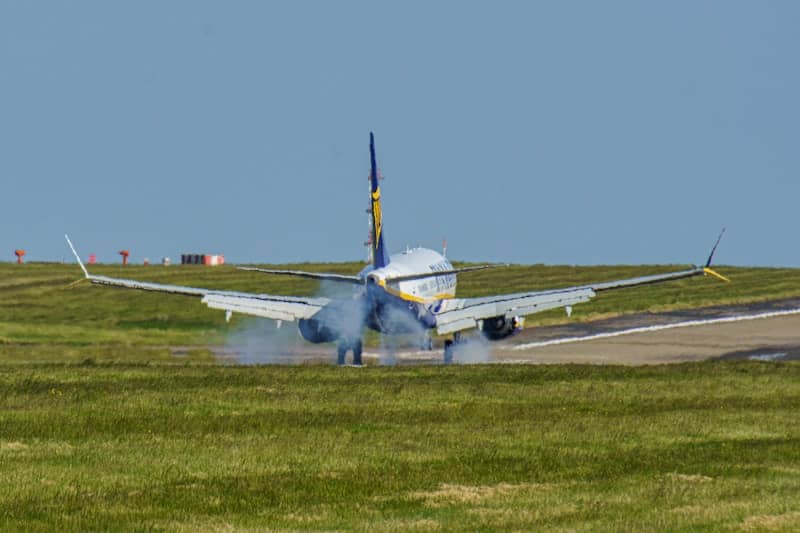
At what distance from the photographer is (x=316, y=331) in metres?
57.4

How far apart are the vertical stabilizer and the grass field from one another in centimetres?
1122

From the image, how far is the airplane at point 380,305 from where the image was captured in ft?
185

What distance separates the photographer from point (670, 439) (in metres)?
30.1

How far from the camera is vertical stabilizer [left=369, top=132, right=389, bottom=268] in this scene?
2281 inches

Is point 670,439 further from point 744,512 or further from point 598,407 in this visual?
point 744,512

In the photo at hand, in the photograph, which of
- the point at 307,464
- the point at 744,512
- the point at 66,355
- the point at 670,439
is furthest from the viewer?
the point at 66,355

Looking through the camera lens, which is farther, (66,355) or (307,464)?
(66,355)

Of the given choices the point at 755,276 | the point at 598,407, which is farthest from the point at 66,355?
the point at 755,276

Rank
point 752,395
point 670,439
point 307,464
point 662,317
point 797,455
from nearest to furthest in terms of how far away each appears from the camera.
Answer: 1. point 307,464
2. point 797,455
3. point 670,439
4. point 752,395
5. point 662,317

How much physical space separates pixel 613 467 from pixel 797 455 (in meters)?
4.29

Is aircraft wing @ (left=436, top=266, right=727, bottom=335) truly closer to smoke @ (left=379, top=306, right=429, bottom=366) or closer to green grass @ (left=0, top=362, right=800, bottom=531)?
smoke @ (left=379, top=306, right=429, bottom=366)

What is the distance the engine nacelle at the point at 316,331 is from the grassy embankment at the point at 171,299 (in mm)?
5959

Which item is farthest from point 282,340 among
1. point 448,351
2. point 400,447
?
point 400,447

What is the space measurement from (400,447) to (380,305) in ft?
95.2
